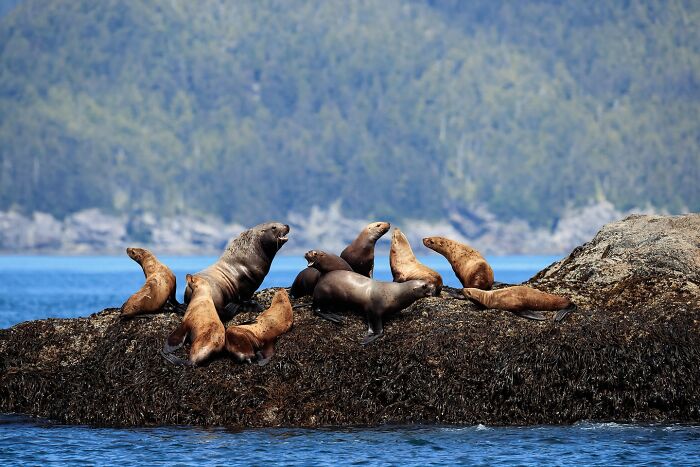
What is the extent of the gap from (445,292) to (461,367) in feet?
7.55

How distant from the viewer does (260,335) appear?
1527 centimetres

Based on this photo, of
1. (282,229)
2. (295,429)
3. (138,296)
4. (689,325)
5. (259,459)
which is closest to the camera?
(259,459)

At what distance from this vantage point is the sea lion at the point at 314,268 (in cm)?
1684

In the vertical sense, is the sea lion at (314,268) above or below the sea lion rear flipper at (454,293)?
above

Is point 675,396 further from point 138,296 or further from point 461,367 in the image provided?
point 138,296

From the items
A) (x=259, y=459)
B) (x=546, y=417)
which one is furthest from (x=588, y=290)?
(x=259, y=459)

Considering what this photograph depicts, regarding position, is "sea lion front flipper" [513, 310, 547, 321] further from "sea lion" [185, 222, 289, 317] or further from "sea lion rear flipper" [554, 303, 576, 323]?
"sea lion" [185, 222, 289, 317]

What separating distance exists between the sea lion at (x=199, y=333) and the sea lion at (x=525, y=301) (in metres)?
3.62

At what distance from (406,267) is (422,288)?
1.21 meters

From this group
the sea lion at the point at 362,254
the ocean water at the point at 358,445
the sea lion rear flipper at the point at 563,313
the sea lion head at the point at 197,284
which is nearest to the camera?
the ocean water at the point at 358,445

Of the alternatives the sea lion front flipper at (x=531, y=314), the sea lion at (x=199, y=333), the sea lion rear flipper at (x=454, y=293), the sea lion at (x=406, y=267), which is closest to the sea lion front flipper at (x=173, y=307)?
the sea lion at (x=199, y=333)

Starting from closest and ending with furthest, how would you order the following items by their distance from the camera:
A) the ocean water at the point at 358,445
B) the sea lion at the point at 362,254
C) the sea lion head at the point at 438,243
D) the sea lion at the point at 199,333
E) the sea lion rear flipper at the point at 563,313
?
the ocean water at the point at 358,445
the sea lion at the point at 199,333
the sea lion rear flipper at the point at 563,313
the sea lion at the point at 362,254
the sea lion head at the point at 438,243

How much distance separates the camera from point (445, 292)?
55.7 ft

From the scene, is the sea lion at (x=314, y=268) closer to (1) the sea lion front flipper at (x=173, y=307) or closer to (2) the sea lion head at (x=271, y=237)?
(2) the sea lion head at (x=271, y=237)
